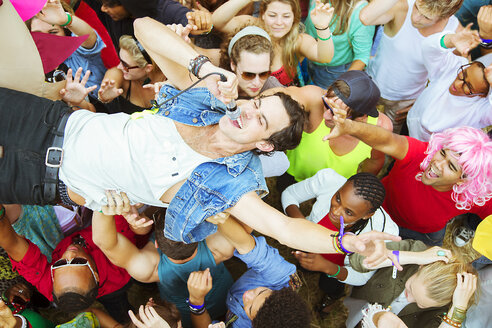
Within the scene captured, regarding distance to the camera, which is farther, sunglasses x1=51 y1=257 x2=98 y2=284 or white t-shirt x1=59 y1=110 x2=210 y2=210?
sunglasses x1=51 y1=257 x2=98 y2=284

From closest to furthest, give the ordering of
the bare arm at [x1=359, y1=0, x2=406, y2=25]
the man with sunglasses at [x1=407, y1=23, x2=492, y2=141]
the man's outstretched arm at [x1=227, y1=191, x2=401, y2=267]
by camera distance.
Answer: the man's outstretched arm at [x1=227, y1=191, x2=401, y2=267] < the man with sunglasses at [x1=407, y1=23, x2=492, y2=141] < the bare arm at [x1=359, y1=0, x2=406, y2=25]

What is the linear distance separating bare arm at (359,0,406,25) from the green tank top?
102 centimetres

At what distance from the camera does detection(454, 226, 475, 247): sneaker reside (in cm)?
307

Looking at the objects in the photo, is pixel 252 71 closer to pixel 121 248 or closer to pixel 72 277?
pixel 121 248

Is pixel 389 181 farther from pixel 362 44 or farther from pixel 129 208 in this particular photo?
pixel 129 208

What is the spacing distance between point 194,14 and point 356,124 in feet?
5.33

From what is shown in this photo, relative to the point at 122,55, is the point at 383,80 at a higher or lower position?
lower

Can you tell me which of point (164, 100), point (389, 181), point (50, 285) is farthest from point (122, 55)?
point (389, 181)

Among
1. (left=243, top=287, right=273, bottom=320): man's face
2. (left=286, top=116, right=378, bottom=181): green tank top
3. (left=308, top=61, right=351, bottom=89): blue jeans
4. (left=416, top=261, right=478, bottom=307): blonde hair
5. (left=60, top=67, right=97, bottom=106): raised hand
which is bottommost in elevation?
(left=243, top=287, right=273, bottom=320): man's face

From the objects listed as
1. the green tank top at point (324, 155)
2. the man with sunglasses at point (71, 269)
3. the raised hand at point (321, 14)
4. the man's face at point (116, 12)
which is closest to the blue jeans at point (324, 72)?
the raised hand at point (321, 14)

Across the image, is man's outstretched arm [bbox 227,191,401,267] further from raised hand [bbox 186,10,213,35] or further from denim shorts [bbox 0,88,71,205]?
raised hand [bbox 186,10,213,35]

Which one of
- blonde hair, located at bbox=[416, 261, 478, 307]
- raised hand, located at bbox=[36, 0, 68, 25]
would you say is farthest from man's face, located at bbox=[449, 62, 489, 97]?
raised hand, located at bbox=[36, 0, 68, 25]

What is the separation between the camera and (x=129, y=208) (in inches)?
85.0

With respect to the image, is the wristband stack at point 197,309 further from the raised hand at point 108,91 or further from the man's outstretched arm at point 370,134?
the raised hand at point 108,91
